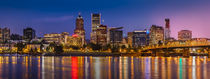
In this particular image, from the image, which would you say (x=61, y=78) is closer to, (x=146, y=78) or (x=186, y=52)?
(x=146, y=78)

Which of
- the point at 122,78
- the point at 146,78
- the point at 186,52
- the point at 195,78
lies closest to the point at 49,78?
the point at 122,78

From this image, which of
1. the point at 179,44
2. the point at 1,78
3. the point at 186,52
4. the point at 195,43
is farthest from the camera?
the point at 186,52

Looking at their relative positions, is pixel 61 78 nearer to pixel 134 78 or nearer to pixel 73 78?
pixel 73 78

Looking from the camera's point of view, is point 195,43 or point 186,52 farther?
point 186,52

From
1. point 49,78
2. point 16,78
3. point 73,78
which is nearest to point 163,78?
point 73,78

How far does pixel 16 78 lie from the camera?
119 feet

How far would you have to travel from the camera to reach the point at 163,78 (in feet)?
121

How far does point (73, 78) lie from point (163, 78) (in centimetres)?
875

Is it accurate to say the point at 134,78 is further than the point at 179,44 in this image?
No

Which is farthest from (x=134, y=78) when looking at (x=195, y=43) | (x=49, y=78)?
(x=195, y=43)

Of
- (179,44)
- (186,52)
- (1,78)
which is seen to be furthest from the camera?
(186,52)

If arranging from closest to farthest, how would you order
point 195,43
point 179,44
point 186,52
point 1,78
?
point 1,78, point 195,43, point 179,44, point 186,52

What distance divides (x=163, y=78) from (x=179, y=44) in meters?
97.3

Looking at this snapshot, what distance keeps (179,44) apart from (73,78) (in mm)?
100267
